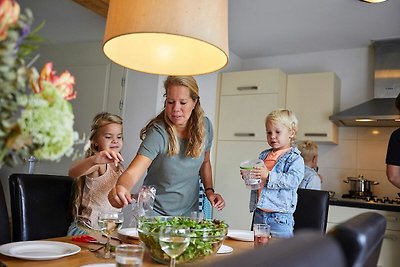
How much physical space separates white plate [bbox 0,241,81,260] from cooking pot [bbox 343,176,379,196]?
9.01 ft

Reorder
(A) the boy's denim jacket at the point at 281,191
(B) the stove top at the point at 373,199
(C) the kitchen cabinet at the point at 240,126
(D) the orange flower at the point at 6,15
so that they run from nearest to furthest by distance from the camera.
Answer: (D) the orange flower at the point at 6,15, (A) the boy's denim jacket at the point at 281,191, (B) the stove top at the point at 373,199, (C) the kitchen cabinet at the point at 240,126

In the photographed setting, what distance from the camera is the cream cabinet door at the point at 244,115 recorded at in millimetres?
3543

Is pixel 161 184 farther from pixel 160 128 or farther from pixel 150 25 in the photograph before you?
pixel 150 25

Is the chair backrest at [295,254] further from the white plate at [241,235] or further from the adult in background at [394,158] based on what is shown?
the adult in background at [394,158]

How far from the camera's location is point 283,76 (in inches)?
144

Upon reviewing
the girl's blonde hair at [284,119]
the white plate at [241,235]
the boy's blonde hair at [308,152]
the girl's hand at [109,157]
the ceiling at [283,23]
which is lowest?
the white plate at [241,235]

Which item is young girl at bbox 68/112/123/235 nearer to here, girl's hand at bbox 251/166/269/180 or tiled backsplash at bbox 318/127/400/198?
girl's hand at bbox 251/166/269/180

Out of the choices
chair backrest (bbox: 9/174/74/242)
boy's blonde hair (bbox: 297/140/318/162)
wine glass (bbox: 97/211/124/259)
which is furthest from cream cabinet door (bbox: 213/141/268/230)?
wine glass (bbox: 97/211/124/259)

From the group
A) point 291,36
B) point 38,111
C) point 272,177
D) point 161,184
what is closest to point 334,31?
point 291,36

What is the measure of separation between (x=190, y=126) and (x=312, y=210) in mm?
690

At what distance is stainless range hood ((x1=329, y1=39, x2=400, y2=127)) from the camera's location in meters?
3.23

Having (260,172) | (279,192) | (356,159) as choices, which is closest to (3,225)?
(260,172)

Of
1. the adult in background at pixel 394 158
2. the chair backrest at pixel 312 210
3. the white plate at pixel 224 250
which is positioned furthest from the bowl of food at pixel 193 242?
the adult in background at pixel 394 158

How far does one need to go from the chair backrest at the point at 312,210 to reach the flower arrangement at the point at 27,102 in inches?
59.6
